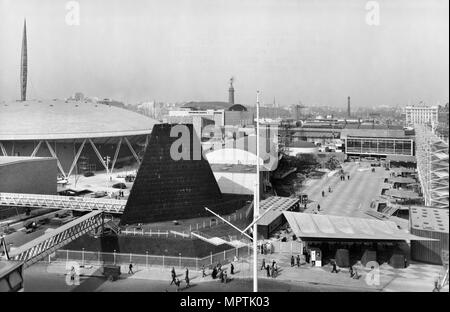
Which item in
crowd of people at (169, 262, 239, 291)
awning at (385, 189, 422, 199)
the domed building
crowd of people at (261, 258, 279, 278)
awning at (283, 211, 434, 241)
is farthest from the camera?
the domed building

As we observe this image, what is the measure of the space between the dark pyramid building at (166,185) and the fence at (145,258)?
2.36 m

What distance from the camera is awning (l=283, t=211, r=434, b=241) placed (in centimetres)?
2023

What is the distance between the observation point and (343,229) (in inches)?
845

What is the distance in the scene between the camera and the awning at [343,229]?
66.4ft

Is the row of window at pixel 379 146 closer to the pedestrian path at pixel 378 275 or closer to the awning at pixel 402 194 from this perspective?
the awning at pixel 402 194

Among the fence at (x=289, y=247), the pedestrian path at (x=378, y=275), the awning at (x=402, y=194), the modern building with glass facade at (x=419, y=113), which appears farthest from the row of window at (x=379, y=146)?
the modern building with glass facade at (x=419, y=113)

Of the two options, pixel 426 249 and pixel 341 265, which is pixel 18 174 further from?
pixel 426 249

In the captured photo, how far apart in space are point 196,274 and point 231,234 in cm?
401

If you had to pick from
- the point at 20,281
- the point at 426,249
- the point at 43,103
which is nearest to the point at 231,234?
the point at 426,249

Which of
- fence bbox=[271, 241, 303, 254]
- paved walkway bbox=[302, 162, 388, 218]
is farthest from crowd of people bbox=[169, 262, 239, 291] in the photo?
paved walkway bbox=[302, 162, 388, 218]

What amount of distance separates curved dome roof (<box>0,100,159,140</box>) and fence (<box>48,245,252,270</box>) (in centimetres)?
2993

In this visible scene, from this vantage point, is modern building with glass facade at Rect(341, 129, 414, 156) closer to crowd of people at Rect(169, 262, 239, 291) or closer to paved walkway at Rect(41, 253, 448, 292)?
paved walkway at Rect(41, 253, 448, 292)

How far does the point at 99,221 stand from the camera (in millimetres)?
23438

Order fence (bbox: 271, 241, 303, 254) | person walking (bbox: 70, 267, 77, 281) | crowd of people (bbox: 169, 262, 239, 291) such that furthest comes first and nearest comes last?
fence (bbox: 271, 241, 303, 254), person walking (bbox: 70, 267, 77, 281), crowd of people (bbox: 169, 262, 239, 291)
